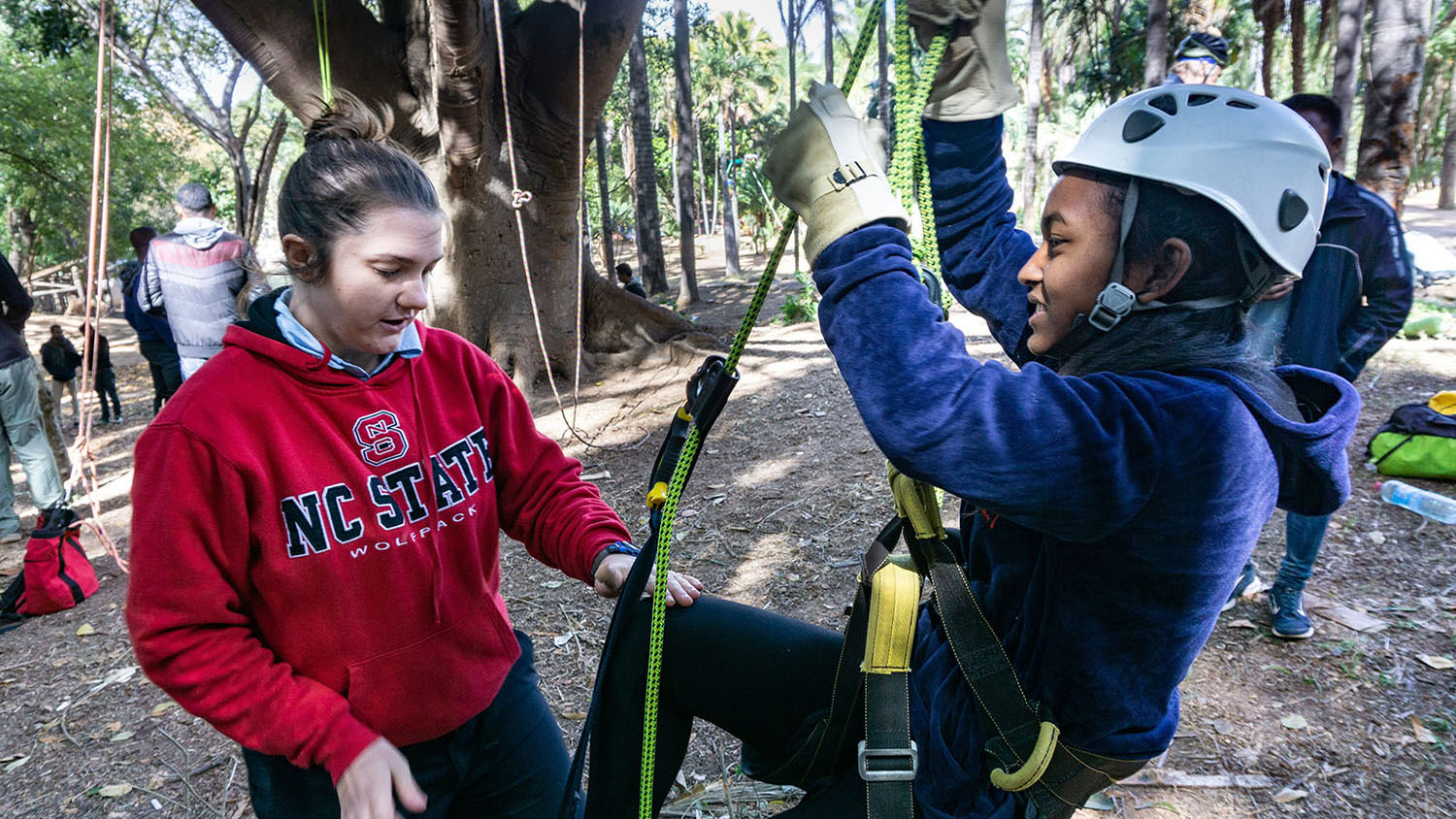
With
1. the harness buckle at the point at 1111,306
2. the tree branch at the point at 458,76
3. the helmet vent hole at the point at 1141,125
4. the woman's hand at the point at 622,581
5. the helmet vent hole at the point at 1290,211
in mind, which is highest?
the tree branch at the point at 458,76

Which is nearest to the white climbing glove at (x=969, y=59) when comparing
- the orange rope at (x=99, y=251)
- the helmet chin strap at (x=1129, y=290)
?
the helmet chin strap at (x=1129, y=290)

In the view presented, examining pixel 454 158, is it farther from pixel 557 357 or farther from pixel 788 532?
pixel 788 532

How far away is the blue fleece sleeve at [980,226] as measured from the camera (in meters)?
1.82

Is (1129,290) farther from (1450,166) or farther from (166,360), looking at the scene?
(1450,166)

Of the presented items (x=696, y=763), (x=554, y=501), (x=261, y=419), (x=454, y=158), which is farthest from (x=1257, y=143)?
(x=454, y=158)

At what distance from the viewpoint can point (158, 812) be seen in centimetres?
300

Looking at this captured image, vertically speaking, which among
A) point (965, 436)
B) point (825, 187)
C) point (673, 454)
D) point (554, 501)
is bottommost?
point (554, 501)

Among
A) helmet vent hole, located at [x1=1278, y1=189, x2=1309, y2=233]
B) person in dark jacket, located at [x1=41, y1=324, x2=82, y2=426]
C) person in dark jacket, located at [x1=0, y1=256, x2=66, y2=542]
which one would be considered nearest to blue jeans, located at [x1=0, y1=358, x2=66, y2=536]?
person in dark jacket, located at [x1=0, y1=256, x2=66, y2=542]

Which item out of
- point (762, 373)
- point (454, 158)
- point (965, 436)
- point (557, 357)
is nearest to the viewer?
point (965, 436)

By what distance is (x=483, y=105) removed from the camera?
731cm

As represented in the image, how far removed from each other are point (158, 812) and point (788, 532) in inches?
131

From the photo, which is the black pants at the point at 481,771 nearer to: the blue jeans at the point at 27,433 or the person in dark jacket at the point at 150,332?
the blue jeans at the point at 27,433

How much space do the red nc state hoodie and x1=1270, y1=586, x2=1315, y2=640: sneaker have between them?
10.9 ft

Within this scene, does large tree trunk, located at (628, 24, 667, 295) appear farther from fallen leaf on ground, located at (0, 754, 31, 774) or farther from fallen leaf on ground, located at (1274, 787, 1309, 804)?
fallen leaf on ground, located at (1274, 787, 1309, 804)
